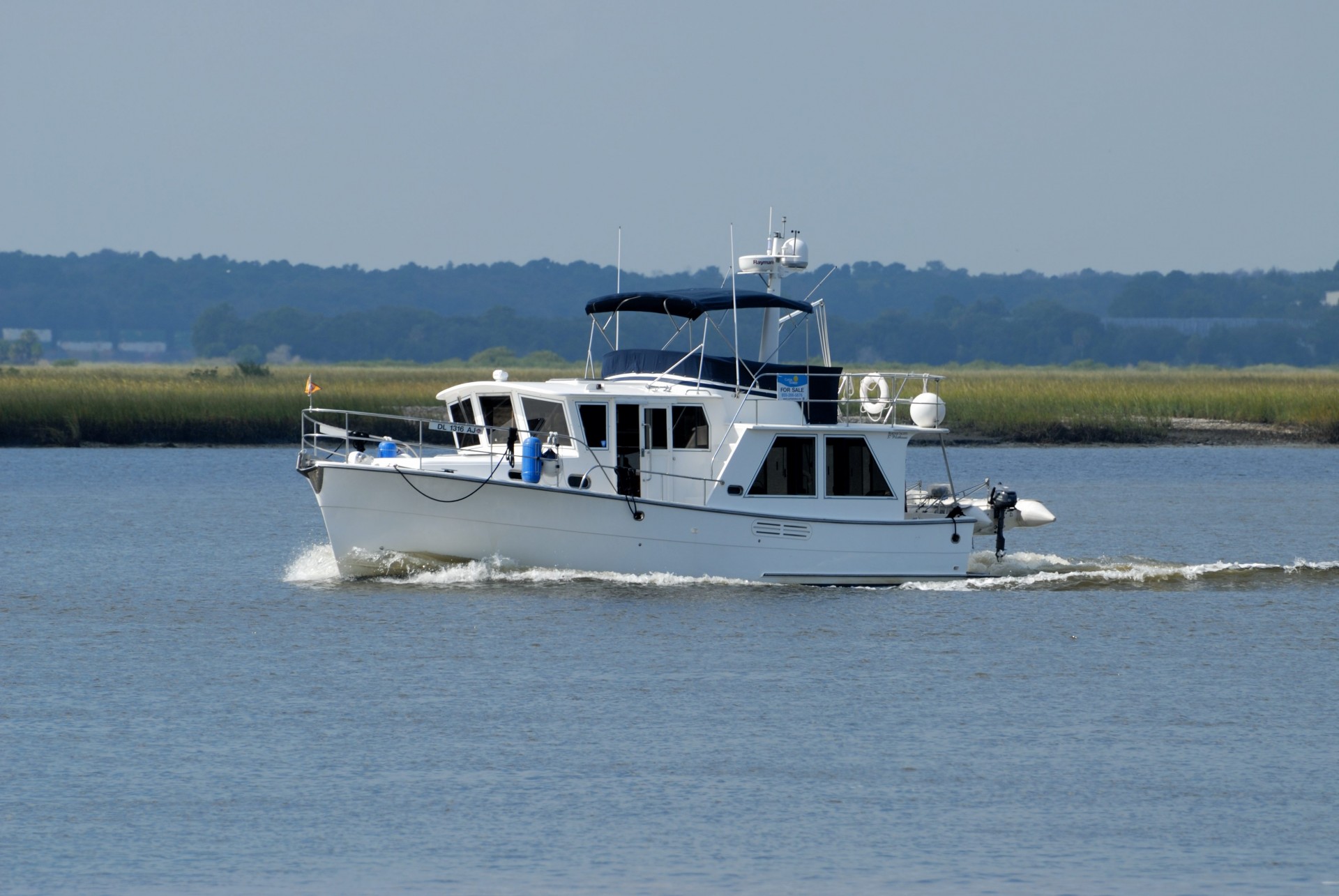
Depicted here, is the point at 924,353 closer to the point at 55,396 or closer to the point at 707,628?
the point at 55,396

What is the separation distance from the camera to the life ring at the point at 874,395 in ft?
73.4

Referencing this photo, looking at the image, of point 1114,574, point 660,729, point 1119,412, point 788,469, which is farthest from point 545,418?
point 1119,412

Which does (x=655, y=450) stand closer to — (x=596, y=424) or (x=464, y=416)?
(x=596, y=424)

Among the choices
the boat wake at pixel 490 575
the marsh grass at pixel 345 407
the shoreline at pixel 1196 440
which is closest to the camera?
the boat wake at pixel 490 575

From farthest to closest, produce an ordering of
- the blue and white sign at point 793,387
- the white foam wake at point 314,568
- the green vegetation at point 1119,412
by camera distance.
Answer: the green vegetation at point 1119,412
the white foam wake at point 314,568
the blue and white sign at point 793,387

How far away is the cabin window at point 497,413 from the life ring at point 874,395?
4.25 metres

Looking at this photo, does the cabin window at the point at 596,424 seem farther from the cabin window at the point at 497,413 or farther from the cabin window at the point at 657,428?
the cabin window at the point at 497,413

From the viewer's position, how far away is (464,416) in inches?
883

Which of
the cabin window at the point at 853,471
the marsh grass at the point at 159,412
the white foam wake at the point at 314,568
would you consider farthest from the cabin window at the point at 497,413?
the marsh grass at the point at 159,412

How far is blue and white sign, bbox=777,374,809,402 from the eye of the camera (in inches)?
862

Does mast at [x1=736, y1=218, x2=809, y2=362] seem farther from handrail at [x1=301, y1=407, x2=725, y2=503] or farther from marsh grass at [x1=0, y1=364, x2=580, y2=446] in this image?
marsh grass at [x1=0, y1=364, x2=580, y2=446]

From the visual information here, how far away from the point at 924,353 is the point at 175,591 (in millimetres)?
152293

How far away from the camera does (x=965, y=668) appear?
1797 centimetres

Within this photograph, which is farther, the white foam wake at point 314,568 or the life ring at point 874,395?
the white foam wake at point 314,568
